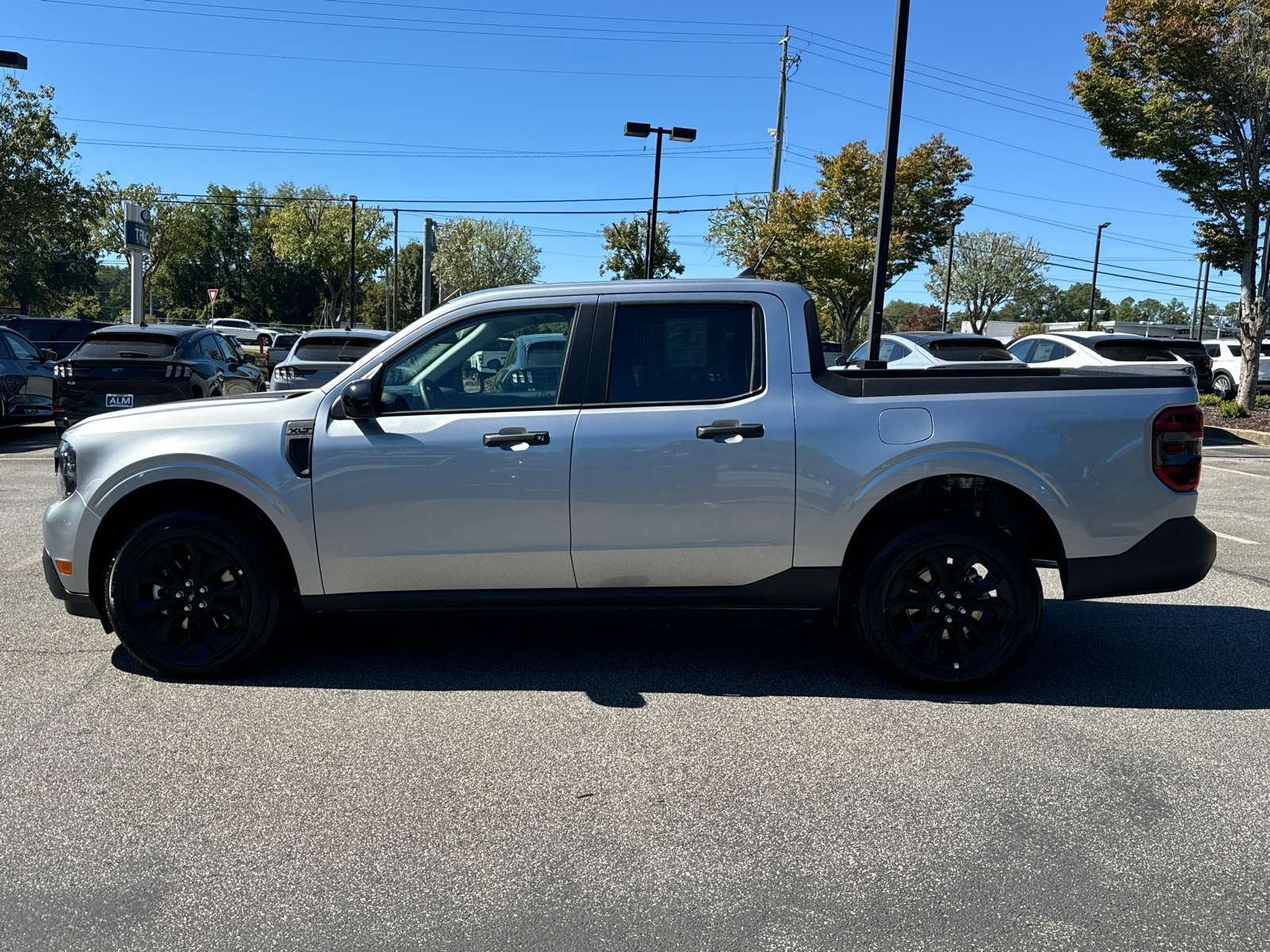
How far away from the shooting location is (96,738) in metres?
4.17

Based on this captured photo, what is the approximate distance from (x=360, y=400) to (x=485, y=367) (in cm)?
60

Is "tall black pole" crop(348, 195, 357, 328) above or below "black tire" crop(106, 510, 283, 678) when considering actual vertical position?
above

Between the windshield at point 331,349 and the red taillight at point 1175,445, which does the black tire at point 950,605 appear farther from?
→ the windshield at point 331,349

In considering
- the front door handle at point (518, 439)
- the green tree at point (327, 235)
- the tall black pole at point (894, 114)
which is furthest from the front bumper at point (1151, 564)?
the green tree at point (327, 235)

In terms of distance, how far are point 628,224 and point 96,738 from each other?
53.1m

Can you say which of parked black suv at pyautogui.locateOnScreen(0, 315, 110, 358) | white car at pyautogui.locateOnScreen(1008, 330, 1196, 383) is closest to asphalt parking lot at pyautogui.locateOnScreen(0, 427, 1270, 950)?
white car at pyautogui.locateOnScreen(1008, 330, 1196, 383)

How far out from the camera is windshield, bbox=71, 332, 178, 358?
12977mm

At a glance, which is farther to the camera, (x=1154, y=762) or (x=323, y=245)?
(x=323, y=245)

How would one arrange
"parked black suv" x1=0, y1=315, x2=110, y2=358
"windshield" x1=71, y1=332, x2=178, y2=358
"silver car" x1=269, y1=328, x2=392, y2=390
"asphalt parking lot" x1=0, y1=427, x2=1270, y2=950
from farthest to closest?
1. "parked black suv" x1=0, y1=315, x2=110, y2=358
2. "silver car" x1=269, y1=328, x2=392, y2=390
3. "windshield" x1=71, y1=332, x2=178, y2=358
4. "asphalt parking lot" x1=0, y1=427, x2=1270, y2=950

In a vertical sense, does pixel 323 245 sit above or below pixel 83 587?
above

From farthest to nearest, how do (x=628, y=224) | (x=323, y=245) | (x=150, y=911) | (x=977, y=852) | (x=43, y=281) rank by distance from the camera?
(x=43, y=281) < (x=323, y=245) < (x=628, y=224) < (x=977, y=852) < (x=150, y=911)

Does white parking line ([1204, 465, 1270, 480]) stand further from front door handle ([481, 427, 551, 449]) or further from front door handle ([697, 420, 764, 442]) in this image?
front door handle ([481, 427, 551, 449])

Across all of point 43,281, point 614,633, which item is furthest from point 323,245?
point 614,633

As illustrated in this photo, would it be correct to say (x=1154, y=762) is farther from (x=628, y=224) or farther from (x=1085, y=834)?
(x=628, y=224)
